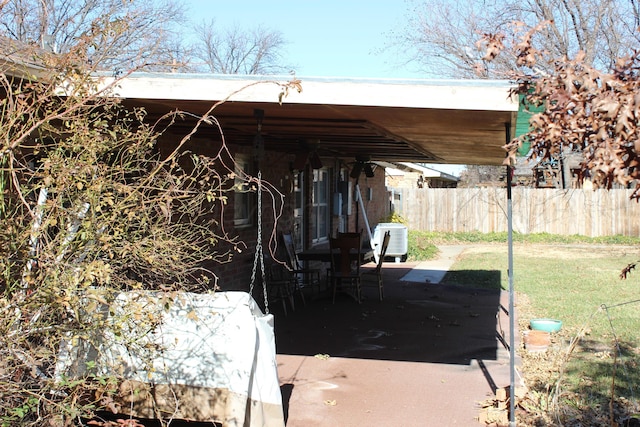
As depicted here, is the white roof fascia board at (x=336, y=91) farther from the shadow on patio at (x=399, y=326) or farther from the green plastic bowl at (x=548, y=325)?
the green plastic bowl at (x=548, y=325)

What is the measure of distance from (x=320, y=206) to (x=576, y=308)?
614 cm

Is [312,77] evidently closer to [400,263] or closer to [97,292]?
[97,292]

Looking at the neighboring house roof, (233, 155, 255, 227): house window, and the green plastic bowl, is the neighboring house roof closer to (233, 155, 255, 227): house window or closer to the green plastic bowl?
the green plastic bowl

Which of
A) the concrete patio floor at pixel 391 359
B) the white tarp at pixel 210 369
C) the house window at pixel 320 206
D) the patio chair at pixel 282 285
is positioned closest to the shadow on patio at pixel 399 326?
the concrete patio floor at pixel 391 359

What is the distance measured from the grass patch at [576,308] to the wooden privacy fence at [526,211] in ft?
2.77

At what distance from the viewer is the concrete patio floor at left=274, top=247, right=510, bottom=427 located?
580 cm

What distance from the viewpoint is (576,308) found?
10469mm

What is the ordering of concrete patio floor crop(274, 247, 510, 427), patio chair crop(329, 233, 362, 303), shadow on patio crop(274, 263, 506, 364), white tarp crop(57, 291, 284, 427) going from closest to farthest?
white tarp crop(57, 291, 284, 427) < concrete patio floor crop(274, 247, 510, 427) < shadow on patio crop(274, 263, 506, 364) < patio chair crop(329, 233, 362, 303)

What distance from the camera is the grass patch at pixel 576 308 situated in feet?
19.5

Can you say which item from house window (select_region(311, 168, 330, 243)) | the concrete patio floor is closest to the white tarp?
the concrete patio floor

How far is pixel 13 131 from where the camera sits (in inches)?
160

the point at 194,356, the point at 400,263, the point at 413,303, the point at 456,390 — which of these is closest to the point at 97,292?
the point at 194,356

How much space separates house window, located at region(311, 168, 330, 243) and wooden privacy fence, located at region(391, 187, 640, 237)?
1114 cm

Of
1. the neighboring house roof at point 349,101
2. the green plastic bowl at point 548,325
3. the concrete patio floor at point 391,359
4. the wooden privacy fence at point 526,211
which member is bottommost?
the concrete patio floor at point 391,359
